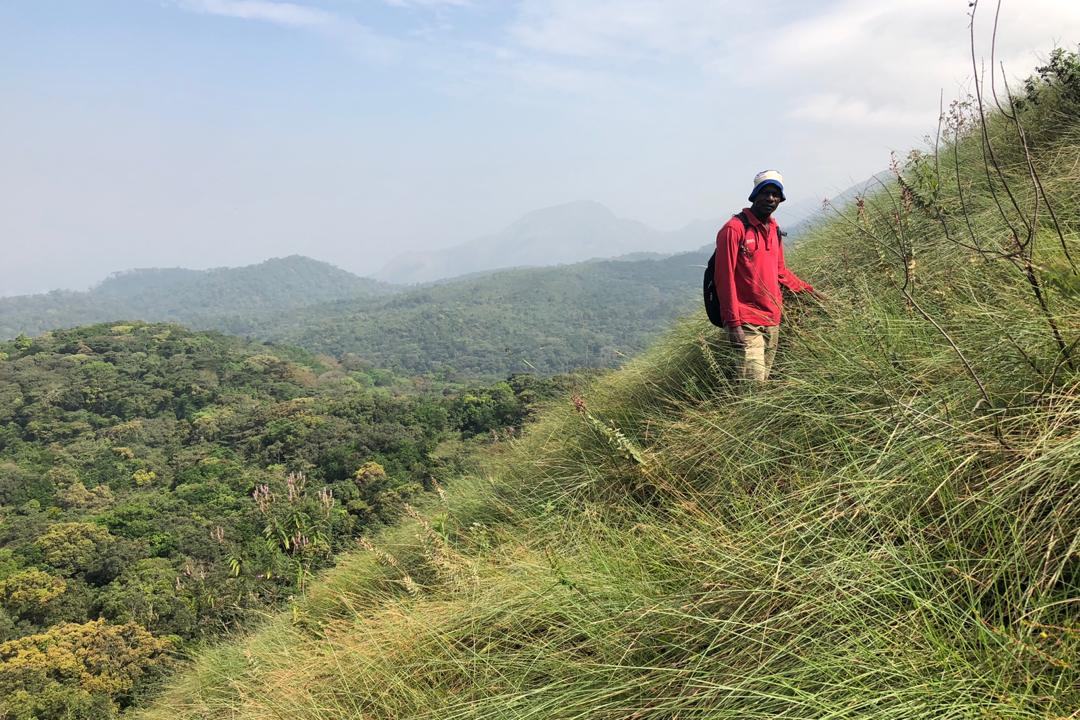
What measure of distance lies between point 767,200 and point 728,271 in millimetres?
511

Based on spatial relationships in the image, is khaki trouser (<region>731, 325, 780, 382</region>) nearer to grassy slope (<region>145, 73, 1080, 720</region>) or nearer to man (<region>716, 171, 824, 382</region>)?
man (<region>716, 171, 824, 382</region>)

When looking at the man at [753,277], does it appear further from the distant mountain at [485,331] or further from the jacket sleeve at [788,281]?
the distant mountain at [485,331]

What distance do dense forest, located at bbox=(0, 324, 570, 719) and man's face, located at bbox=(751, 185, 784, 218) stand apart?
11.1 ft

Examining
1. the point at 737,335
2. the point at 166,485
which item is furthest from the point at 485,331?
the point at 737,335

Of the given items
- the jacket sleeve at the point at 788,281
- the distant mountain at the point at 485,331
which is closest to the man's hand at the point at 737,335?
the jacket sleeve at the point at 788,281

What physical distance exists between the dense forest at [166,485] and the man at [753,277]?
123 inches

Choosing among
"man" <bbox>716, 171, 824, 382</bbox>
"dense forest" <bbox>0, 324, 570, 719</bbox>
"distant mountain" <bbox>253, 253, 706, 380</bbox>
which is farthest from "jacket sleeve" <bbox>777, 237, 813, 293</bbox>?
"distant mountain" <bbox>253, 253, 706, 380</bbox>

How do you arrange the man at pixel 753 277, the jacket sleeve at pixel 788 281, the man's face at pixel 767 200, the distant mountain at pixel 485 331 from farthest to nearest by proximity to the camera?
1. the distant mountain at pixel 485 331
2. the jacket sleeve at pixel 788 281
3. the man's face at pixel 767 200
4. the man at pixel 753 277

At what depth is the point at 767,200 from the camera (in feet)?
12.0

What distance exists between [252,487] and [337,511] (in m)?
17.8

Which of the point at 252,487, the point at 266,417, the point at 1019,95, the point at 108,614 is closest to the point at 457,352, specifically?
the point at 266,417

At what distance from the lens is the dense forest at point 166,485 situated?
64.4 feet

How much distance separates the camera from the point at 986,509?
151 cm

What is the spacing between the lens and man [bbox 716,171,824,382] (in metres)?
3.53
